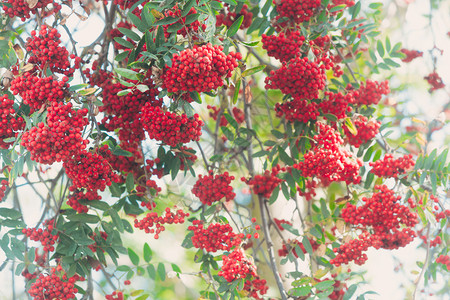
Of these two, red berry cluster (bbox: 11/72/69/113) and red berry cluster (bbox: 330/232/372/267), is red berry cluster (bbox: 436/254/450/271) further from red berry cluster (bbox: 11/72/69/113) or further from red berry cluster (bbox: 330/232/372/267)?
red berry cluster (bbox: 11/72/69/113)

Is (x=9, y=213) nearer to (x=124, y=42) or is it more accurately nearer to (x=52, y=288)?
(x=52, y=288)

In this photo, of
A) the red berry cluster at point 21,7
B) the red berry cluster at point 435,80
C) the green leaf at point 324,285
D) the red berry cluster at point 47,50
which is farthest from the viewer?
the red berry cluster at point 435,80

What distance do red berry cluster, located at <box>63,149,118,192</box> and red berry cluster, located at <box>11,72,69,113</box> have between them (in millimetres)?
216

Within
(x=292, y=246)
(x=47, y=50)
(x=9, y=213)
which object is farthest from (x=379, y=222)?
(x=9, y=213)

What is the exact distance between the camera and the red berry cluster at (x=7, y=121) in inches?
59.9

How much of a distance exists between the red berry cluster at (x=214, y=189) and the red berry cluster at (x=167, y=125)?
44cm

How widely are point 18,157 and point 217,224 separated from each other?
0.83 meters

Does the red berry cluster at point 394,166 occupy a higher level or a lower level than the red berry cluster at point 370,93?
lower

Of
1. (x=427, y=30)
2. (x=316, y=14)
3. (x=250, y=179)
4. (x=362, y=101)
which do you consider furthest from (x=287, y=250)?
(x=427, y=30)

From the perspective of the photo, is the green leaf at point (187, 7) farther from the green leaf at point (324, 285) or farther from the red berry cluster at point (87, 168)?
the green leaf at point (324, 285)

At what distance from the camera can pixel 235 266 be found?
1.79m

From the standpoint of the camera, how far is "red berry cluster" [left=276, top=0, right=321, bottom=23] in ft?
6.41

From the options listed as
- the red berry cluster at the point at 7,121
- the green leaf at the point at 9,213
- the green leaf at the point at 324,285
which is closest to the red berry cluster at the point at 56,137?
the red berry cluster at the point at 7,121

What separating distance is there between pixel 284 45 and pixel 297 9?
0.24 meters
